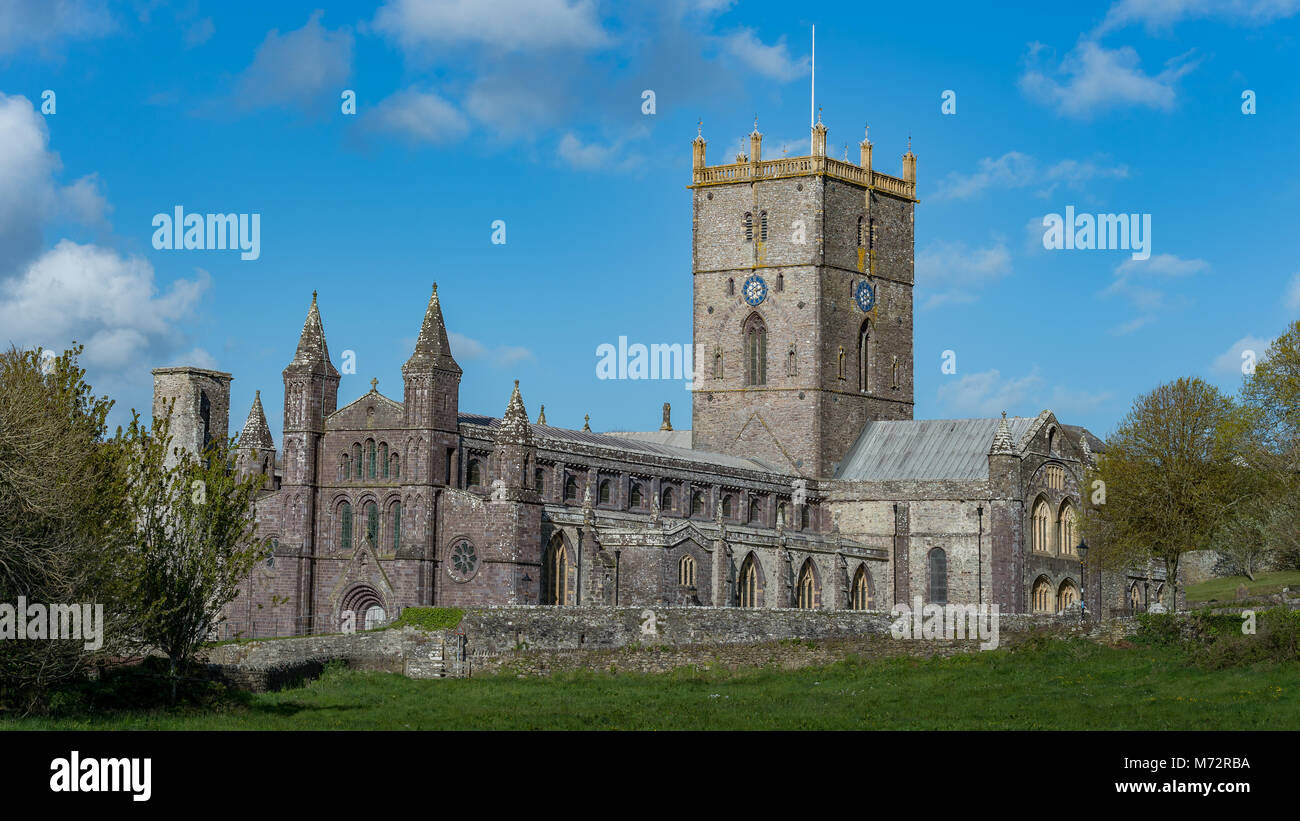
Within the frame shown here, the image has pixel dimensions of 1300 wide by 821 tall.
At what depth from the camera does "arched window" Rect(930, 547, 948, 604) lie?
284ft

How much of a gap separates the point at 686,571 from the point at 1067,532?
2521 cm

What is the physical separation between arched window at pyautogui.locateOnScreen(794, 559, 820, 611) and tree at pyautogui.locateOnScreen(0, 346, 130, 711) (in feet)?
146

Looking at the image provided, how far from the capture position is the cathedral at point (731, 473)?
2739 inches

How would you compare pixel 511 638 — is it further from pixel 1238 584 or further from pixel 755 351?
pixel 1238 584

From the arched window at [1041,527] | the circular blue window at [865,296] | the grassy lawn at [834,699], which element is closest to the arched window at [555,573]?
the grassy lawn at [834,699]

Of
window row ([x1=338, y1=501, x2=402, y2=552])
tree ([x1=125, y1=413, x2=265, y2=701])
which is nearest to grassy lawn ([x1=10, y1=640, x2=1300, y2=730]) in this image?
tree ([x1=125, y1=413, x2=265, y2=701])

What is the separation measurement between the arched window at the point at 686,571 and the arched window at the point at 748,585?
4.05m

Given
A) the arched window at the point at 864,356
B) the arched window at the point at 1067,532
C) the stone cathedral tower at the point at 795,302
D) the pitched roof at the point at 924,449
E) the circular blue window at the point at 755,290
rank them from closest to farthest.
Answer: the arched window at the point at 1067,532, the pitched roof at the point at 924,449, the stone cathedral tower at the point at 795,302, the circular blue window at the point at 755,290, the arched window at the point at 864,356

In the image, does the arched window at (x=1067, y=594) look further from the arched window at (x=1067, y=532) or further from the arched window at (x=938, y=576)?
the arched window at (x=938, y=576)

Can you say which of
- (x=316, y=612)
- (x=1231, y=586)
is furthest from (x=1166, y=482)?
(x=316, y=612)

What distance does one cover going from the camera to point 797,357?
93.0 meters

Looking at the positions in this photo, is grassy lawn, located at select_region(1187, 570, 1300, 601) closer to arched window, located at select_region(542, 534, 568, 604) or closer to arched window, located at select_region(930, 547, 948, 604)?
arched window, located at select_region(930, 547, 948, 604)
